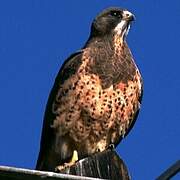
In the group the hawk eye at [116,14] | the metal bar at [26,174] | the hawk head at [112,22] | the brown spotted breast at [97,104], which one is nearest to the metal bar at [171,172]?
the metal bar at [26,174]

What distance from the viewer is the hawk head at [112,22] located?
8.45 m

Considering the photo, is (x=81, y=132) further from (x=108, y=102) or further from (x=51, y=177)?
(x=51, y=177)

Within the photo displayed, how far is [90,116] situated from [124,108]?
15.8 inches

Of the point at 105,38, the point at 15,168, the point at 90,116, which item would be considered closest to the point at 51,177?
the point at 15,168

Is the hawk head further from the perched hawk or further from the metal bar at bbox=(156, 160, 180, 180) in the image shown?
the metal bar at bbox=(156, 160, 180, 180)

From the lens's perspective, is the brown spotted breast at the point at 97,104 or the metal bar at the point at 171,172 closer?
the metal bar at the point at 171,172

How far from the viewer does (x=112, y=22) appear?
8602 mm

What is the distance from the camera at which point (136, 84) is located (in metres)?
7.74

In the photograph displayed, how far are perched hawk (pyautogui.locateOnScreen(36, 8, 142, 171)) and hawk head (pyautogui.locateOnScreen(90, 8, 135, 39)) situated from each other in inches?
23.3

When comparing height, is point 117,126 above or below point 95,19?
below

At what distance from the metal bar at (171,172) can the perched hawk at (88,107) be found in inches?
166

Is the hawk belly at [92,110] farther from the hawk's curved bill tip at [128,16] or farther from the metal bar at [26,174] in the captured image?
the metal bar at [26,174]

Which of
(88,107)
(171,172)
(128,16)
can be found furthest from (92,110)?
(171,172)

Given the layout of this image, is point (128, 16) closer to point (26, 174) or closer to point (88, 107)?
point (88, 107)
